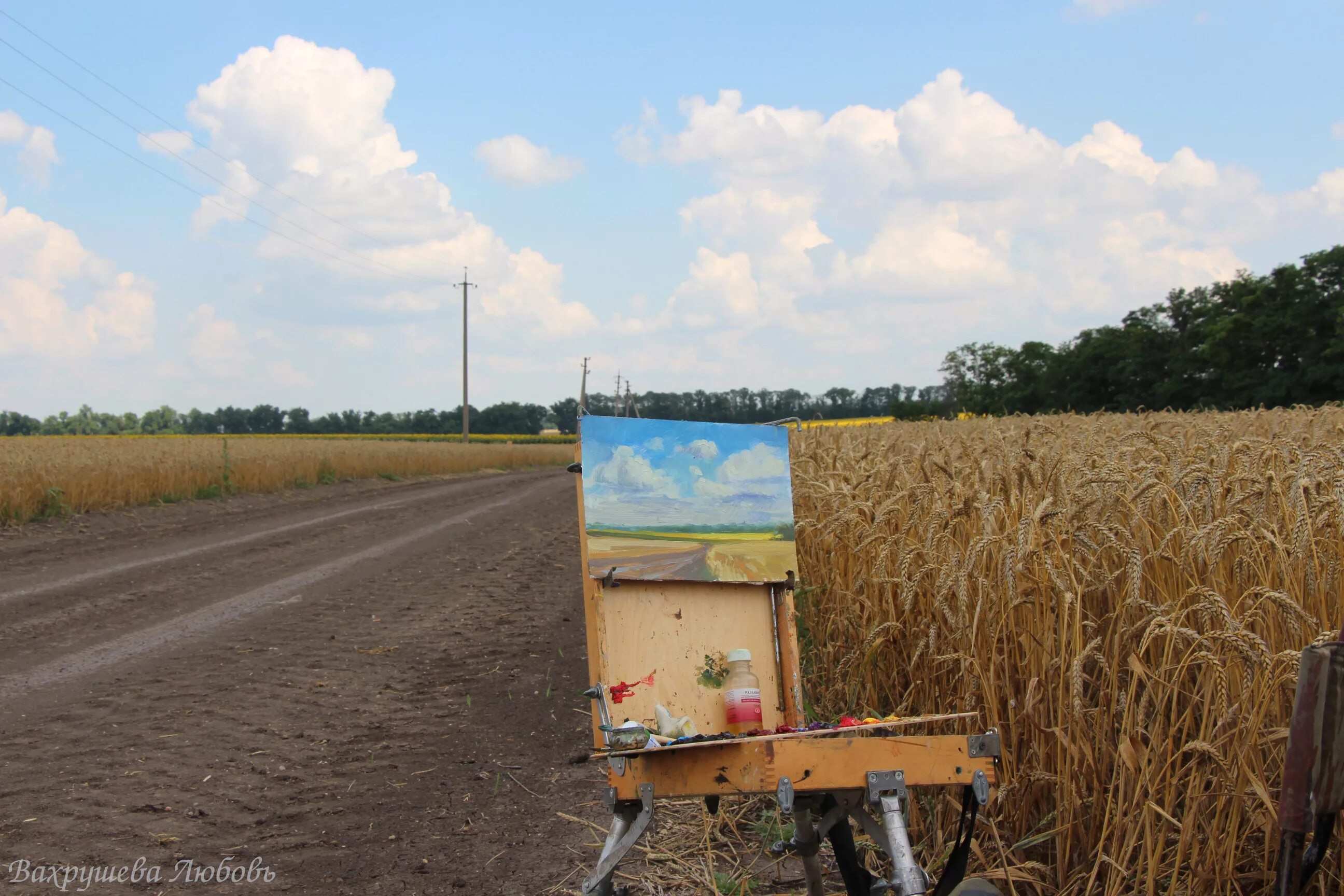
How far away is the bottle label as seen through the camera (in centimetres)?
312

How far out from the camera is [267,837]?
3967mm

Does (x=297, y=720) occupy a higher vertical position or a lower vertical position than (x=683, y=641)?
lower

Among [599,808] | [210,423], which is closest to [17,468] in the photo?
[599,808]

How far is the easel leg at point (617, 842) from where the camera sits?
8.09 feet

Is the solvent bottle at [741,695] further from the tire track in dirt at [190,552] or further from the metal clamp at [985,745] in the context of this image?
the tire track in dirt at [190,552]

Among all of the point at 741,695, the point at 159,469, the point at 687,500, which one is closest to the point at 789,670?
the point at 741,695

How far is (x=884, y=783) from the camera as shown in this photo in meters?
2.39

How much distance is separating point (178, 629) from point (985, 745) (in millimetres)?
7605

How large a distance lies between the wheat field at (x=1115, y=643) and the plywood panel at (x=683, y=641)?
0.46 m

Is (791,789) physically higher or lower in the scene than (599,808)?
higher

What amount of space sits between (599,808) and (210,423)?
87.7 meters

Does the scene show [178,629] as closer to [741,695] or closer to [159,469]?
[741,695]

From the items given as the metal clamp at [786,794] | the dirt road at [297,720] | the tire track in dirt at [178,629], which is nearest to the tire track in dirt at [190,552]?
the dirt road at [297,720]

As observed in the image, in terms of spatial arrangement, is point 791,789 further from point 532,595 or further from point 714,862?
point 532,595
